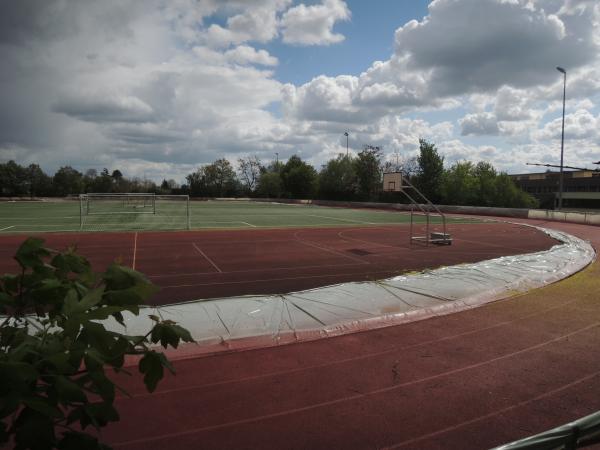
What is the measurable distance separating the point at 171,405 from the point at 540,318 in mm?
7348

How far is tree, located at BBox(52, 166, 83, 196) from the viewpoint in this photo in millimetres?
90375

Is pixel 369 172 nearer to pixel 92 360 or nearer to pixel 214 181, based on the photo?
pixel 214 181

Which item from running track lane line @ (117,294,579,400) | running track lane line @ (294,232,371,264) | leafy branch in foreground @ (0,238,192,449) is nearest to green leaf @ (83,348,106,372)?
leafy branch in foreground @ (0,238,192,449)

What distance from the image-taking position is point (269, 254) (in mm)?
17172

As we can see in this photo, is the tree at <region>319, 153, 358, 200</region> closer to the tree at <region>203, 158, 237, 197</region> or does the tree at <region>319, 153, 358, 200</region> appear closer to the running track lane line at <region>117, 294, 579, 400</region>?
the tree at <region>203, 158, 237, 197</region>

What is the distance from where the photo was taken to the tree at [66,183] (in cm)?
9038

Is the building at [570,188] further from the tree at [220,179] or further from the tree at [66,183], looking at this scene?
the tree at [66,183]

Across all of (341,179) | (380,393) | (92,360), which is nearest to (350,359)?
(380,393)

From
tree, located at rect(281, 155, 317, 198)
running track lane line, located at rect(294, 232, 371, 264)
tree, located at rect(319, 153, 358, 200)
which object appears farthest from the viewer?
tree, located at rect(281, 155, 317, 198)

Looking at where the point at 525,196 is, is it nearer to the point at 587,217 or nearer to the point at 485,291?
the point at 587,217

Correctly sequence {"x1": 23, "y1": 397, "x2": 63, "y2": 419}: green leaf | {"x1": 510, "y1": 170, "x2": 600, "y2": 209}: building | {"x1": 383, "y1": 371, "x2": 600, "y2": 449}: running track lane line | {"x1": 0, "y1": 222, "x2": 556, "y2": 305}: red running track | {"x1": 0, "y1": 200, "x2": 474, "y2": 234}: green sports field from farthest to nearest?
{"x1": 510, "y1": 170, "x2": 600, "y2": 209}: building → {"x1": 0, "y1": 200, "x2": 474, "y2": 234}: green sports field → {"x1": 0, "y1": 222, "x2": 556, "y2": 305}: red running track → {"x1": 383, "y1": 371, "x2": 600, "y2": 449}: running track lane line → {"x1": 23, "y1": 397, "x2": 63, "y2": 419}: green leaf

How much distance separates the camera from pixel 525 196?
52719 mm

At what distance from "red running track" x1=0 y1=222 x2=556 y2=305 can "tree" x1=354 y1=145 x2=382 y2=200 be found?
4228cm

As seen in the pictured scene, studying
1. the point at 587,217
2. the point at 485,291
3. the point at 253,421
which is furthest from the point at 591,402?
the point at 587,217
